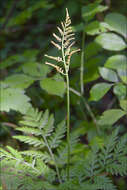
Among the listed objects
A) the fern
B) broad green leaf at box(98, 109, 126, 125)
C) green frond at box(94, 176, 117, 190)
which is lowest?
green frond at box(94, 176, 117, 190)

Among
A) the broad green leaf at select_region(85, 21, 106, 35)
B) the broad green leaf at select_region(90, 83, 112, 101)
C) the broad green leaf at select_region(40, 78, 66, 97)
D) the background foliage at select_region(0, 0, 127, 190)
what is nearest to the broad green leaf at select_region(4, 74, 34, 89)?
the background foliage at select_region(0, 0, 127, 190)

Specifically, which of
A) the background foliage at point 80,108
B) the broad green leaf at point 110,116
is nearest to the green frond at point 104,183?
the background foliage at point 80,108

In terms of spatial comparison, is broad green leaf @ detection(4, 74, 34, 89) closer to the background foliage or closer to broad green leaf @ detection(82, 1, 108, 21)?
the background foliage

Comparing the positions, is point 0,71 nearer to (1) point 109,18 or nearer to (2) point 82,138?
(2) point 82,138

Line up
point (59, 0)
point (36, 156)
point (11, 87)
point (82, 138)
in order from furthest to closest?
point (59, 0), point (82, 138), point (11, 87), point (36, 156)

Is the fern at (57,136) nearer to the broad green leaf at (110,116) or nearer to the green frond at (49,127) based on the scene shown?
the green frond at (49,127)

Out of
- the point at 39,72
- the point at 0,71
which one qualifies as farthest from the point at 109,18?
the point at 0,71
